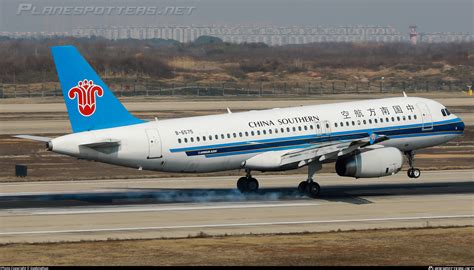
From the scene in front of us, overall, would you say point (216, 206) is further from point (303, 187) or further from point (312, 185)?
point (303, 187)

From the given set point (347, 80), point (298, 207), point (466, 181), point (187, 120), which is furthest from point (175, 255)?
point (347, 80)

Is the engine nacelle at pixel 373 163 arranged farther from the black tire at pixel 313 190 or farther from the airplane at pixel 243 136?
the black tire at pixel 313 190

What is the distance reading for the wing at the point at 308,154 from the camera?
52250mm

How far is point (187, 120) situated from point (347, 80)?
12403 centimetres

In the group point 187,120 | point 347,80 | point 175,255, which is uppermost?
point 347,80

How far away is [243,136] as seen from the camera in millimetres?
54531

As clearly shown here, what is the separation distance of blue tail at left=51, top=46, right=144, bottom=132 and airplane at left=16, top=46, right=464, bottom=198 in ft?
0.17

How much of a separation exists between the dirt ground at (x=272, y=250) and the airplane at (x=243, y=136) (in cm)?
1116

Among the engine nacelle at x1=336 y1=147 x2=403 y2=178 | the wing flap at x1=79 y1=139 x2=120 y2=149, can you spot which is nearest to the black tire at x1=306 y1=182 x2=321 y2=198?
the engine nacelle at x1=336 y1=147 x2=403 y2=178

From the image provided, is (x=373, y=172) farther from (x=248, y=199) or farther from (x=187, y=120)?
(x=187, y=120)

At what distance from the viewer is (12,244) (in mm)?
40188

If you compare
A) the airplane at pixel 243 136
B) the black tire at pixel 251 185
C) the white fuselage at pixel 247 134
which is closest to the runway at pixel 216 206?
the black tire at pixel 251 185

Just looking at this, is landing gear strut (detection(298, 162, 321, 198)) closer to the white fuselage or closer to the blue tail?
the white fuselage

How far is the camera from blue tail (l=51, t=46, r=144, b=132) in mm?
51469
